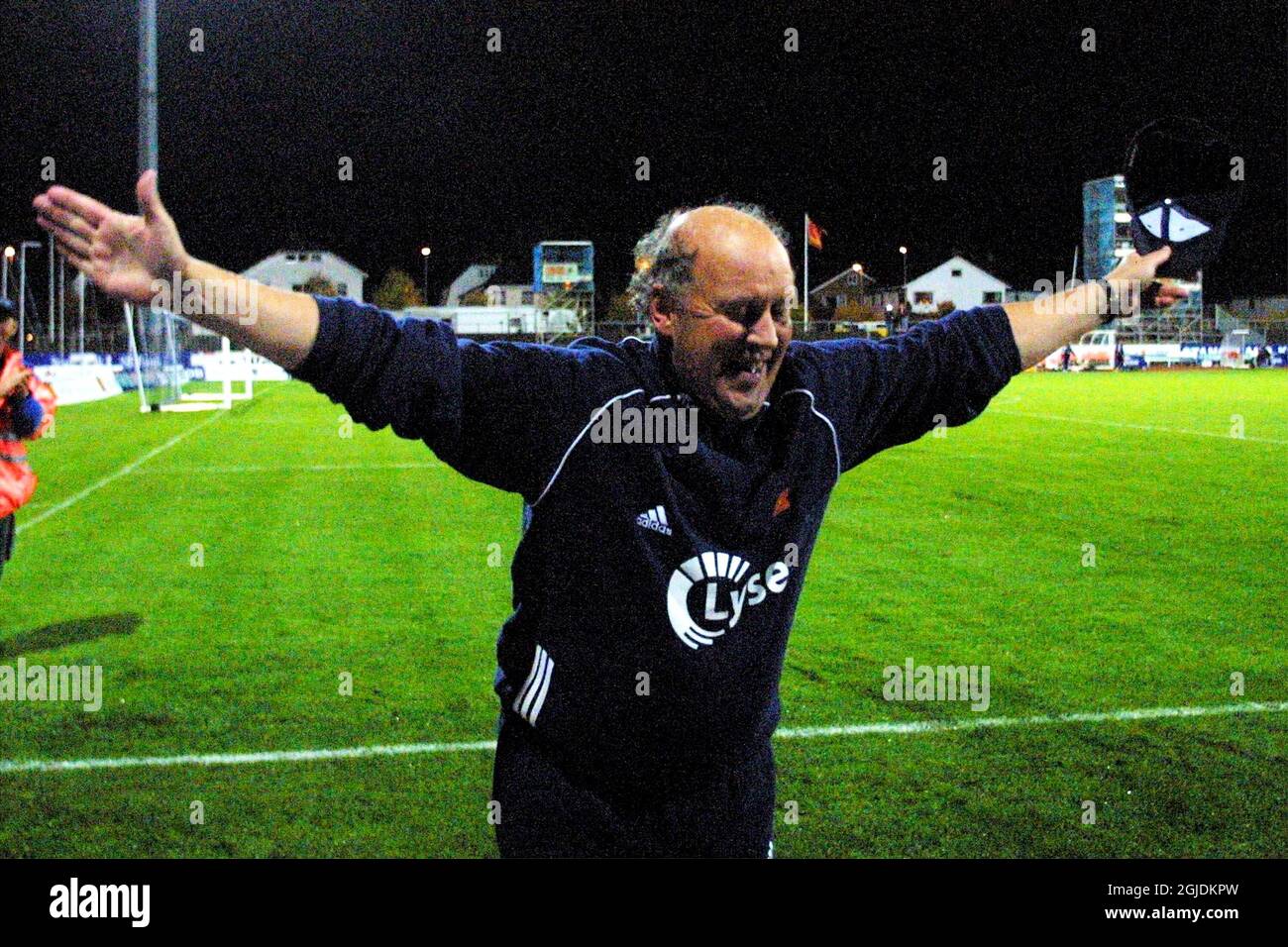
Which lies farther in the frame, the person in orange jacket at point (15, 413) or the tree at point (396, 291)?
the tree at point (396, 291)

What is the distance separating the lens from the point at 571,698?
8.82 feet

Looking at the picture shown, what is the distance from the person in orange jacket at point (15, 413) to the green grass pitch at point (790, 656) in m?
1.13

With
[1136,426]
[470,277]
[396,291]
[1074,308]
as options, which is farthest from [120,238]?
[470,277]

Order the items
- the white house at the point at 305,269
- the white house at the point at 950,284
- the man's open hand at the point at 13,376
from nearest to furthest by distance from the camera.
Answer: the man's open hand at the point at 13,376, the white house at the point at 305,269, the white house at the point at 950,284

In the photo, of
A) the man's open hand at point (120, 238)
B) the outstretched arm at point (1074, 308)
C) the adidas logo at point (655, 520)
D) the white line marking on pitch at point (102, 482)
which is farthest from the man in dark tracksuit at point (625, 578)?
the white line marking on pitch at point (102, 482)

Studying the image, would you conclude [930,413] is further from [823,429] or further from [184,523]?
[184,523]

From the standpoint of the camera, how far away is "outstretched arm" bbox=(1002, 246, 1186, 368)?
10.9ft

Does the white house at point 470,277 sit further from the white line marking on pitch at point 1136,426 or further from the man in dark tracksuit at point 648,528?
the man in dark tracksuit at point 648,528

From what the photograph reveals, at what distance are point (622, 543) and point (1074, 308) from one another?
1.45 metres

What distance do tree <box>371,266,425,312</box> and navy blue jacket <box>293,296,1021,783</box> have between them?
102 meters

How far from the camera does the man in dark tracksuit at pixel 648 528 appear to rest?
2.63m

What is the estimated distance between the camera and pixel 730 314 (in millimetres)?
2684

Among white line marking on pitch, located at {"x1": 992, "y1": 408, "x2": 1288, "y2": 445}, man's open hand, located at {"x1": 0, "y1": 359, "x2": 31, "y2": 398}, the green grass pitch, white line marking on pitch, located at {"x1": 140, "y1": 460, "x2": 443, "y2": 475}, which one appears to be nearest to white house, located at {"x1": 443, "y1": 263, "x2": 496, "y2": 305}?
white line marking on pitch, located at {"x1": 992, "y1": 408, "x2": 1288, "y2": 445}

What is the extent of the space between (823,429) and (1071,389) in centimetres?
4097
